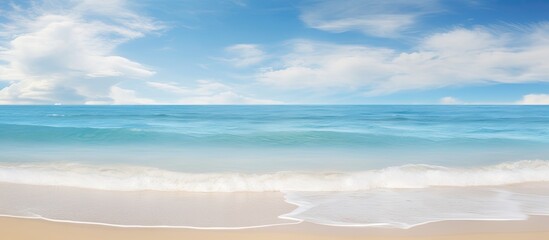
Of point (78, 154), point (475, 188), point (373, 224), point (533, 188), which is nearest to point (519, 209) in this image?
point (475, 188)

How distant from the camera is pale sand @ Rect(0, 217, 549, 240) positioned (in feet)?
13.4

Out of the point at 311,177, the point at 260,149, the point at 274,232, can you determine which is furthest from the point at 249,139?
the point at 274,232

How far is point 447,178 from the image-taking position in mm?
7492

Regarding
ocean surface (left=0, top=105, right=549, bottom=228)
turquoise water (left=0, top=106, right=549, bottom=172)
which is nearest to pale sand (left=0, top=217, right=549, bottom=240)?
ocean surface (left=0, top=105, right=549, bottom=228)

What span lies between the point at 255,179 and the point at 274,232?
2.82 metres

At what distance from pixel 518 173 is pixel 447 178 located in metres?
1.95

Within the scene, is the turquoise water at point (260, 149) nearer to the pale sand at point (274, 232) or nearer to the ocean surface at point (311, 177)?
the ocean surface at point (311, 177)

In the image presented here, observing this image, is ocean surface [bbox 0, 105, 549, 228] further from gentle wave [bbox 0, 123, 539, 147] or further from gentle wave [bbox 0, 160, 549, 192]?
gentle wave [bbox 0, 123, 539, 147]

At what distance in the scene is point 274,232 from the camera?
167 inches

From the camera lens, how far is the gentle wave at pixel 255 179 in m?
6.66

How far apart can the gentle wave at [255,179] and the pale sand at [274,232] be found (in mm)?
2192

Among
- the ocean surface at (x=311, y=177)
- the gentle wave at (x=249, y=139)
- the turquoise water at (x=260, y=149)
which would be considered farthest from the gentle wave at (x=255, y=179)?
the gentle wave at (x=249, y=139)

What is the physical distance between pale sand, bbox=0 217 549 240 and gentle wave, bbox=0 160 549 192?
2.19m

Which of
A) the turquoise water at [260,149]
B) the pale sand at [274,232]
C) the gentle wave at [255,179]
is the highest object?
the turquoise water at [260,149]
